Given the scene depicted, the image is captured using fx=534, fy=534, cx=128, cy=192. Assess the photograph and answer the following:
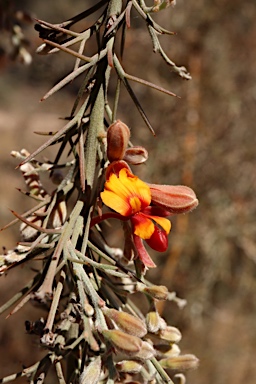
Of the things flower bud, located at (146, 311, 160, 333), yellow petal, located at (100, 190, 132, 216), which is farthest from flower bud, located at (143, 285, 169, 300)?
yellow petal, located at (100, 190, 132, 216)

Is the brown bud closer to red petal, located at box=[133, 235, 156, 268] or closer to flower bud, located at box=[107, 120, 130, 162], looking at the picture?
red petal, located at box=[133, 235, 156, 268]

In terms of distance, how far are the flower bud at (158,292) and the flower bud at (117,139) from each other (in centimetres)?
21

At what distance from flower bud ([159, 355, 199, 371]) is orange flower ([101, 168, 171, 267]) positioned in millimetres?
256

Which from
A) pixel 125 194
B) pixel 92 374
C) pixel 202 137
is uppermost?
pixel 202 137

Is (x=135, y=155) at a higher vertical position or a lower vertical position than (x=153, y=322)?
higher

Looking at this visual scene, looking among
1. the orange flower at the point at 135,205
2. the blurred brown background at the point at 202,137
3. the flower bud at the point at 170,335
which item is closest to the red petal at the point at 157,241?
the orange flower at the point at 135,205

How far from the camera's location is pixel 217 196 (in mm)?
3598

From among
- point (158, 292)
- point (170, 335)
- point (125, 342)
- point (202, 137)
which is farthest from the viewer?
point (202, 137)

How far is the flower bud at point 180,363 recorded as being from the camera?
0.91 m

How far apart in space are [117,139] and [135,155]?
0.19 ft

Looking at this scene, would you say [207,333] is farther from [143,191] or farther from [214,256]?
[143,191]

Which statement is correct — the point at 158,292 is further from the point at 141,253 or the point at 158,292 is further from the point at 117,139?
the point at 117,139

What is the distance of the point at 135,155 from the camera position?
2.52 feet

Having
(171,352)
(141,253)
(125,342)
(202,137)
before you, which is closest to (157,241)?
(141,253)
